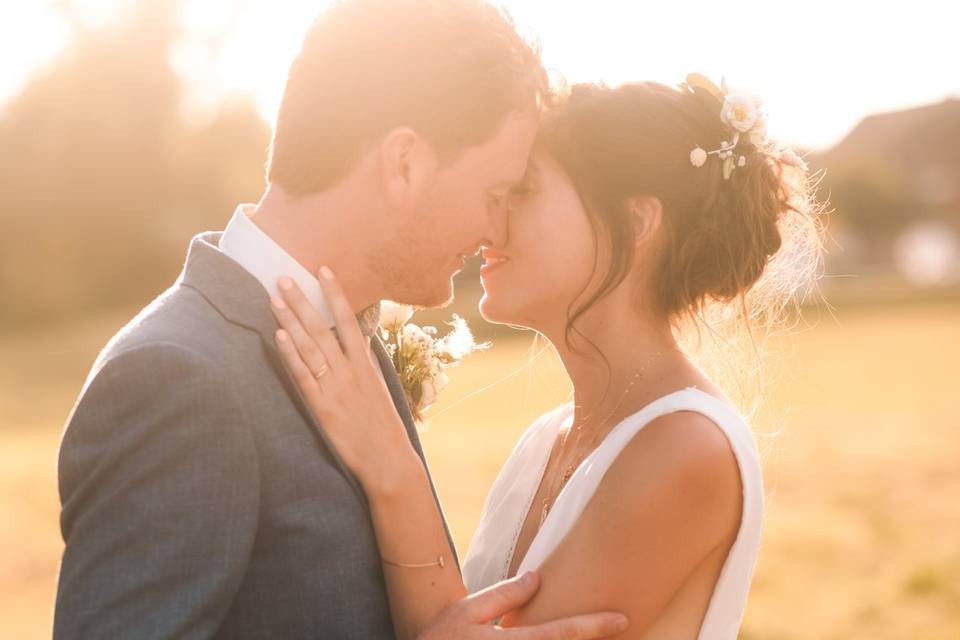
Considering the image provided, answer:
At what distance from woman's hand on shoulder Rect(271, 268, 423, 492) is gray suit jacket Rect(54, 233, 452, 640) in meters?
0.04

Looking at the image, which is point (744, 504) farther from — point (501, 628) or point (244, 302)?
point (244, 302)

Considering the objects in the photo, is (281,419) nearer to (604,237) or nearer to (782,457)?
(604,237)

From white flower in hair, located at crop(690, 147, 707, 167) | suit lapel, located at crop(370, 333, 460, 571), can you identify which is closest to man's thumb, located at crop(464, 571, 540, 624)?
suit lapel, located at crop(370, 333, 460, 571)

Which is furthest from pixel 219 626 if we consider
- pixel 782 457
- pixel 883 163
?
pixel 883 163

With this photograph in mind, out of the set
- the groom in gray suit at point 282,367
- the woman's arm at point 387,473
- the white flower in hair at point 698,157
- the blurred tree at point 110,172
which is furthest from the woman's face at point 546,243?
the blurred tree at point 110,172

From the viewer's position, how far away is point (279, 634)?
263cm

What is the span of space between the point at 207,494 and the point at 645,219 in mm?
1878

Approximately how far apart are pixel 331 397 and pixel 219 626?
0.61 m

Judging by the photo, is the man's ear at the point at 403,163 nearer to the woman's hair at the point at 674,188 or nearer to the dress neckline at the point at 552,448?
the woman's hair at the point at 674,188

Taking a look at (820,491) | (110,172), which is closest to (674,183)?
(820,491)

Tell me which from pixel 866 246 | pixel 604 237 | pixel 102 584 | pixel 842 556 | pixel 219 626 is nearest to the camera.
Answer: pixel 102 584

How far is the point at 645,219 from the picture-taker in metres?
3.74

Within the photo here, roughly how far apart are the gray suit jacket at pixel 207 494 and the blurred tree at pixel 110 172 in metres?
45.8

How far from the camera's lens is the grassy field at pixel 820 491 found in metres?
9.18
